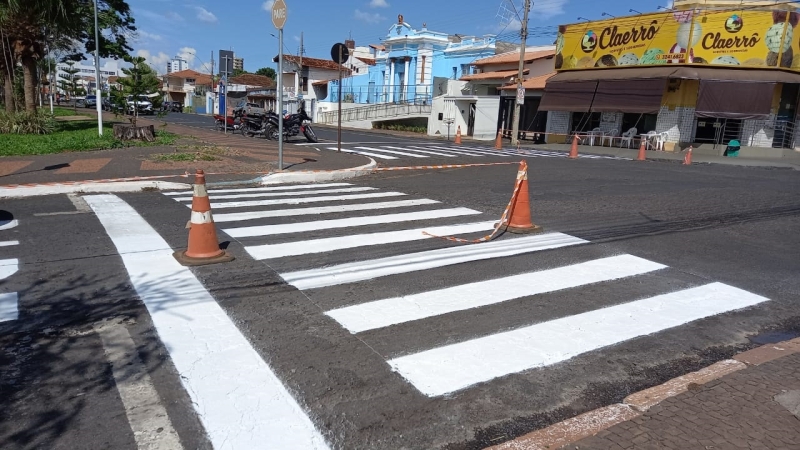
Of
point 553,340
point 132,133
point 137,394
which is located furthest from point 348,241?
point 132,133

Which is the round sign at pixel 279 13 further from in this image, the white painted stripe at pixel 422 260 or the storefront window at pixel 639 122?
the storefront window at pixel 639 122

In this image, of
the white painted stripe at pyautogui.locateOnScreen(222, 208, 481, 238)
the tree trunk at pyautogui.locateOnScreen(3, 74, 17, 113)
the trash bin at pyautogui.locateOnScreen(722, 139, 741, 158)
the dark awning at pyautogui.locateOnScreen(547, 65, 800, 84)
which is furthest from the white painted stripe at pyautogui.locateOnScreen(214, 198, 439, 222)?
the trash bin at pyautogui.locateOnScreen(722, 139, 741, 158)

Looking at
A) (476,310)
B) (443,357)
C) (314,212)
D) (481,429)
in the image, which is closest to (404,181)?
(314,212)

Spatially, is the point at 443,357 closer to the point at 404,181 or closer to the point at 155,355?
the point at 155,355

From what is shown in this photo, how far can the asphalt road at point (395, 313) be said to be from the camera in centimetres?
333

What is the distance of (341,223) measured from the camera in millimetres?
8188

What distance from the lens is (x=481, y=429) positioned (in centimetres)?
321

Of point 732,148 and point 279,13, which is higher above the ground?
point 279,13

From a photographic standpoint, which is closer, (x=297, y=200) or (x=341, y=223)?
(x=341, y=223)

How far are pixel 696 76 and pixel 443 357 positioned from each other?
26751 millimetres

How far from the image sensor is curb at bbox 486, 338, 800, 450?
10.1 ft

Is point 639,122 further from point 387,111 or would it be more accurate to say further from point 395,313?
point 395,313

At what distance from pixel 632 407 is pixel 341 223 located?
535 cm

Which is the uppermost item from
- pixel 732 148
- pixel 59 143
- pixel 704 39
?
pixel 704 39
